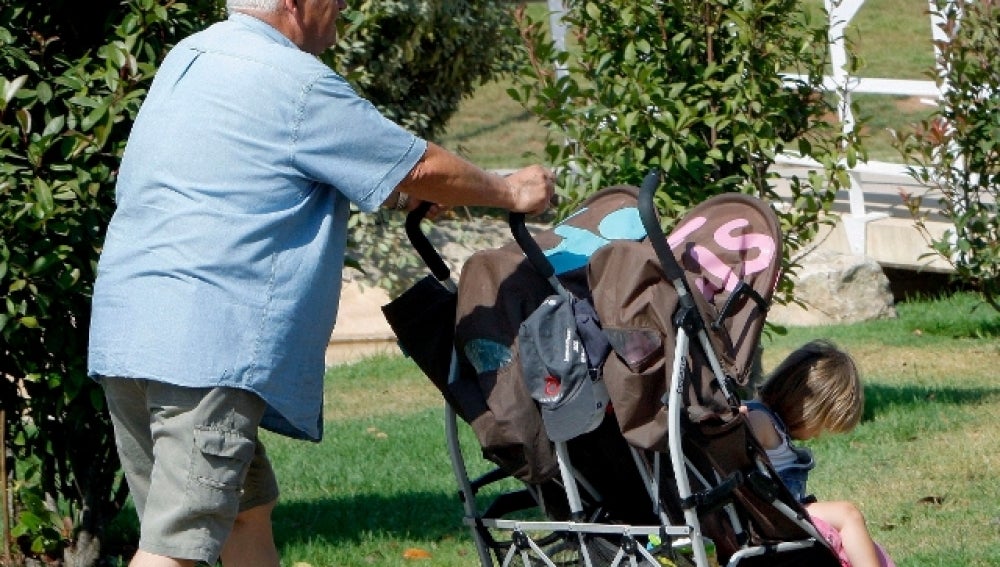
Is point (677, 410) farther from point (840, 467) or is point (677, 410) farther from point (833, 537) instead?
point (840, 467)

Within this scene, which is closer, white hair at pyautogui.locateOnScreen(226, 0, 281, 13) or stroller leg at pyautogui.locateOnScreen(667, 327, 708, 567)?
stroller leg at pyautogui.locateOnScreen(667, 327, 708, 567)

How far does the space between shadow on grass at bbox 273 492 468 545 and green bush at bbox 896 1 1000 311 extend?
3.07 meters

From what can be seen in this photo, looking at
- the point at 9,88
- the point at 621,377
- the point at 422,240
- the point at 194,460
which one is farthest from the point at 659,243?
the point at 9,88

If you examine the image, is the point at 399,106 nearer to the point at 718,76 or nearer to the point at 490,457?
the point at 718,76

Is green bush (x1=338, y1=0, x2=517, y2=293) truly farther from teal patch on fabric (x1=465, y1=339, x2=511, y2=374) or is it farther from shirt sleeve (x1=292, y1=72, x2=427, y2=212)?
shirt sleeve (x1=292, y1=72, x2=427, y2=212)

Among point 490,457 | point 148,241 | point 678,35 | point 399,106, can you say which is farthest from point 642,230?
point 399,106

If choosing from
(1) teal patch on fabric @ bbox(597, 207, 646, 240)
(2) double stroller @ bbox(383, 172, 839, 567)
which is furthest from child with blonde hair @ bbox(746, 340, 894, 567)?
(1) teal patch on fabric @ bbox(597, 207, 646, 240)

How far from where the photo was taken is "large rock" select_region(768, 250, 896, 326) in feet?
34.6

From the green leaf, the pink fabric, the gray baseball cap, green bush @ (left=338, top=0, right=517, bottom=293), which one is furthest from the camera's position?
green bush @ (left=338, top=0, right=517, bottom=293)

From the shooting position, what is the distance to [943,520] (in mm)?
5418

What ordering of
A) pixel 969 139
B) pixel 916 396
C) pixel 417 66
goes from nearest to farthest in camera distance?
pixel 916 396, pixel 969 139, pixel 417 66

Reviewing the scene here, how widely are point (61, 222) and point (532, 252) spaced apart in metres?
1.65

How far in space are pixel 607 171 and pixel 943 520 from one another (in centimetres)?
185

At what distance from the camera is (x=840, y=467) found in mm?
6258
